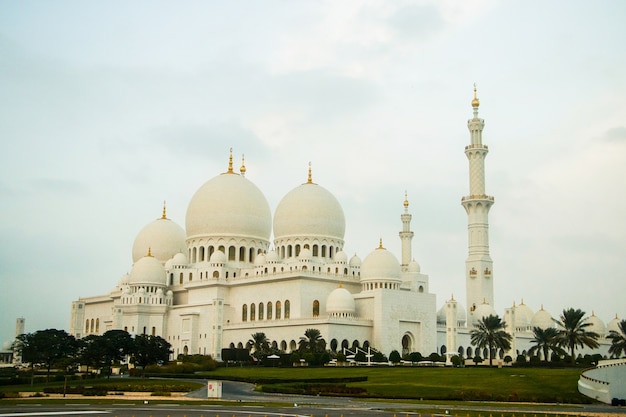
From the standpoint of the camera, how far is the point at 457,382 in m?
47.5

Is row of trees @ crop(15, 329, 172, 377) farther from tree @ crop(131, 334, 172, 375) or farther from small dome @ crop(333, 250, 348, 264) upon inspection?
small dome @ crop(333, 250, 348, 264)

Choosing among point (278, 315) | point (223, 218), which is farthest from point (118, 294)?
point (278, 315)

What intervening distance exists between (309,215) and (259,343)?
720 inches

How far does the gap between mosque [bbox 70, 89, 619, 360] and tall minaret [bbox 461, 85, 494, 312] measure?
115 mm

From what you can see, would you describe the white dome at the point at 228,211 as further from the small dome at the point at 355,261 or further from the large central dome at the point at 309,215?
the small dome at the point at 355,261

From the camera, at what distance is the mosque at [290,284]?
78.7 metres

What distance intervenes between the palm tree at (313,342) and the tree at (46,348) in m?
20.5

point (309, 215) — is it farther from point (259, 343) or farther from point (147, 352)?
point (147, 352)

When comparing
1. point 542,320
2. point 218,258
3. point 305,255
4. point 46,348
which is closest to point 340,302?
point 305,255

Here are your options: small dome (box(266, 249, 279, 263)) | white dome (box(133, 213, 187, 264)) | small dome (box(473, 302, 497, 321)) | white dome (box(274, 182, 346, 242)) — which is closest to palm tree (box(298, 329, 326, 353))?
small dome (box(266, 249, 279, 263))

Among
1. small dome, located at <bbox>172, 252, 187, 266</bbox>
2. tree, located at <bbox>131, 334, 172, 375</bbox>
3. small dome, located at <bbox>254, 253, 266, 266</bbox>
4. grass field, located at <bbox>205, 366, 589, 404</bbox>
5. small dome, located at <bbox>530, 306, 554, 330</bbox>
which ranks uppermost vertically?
small dome, located at <bbox>172, 252, 187, 266</bbox>

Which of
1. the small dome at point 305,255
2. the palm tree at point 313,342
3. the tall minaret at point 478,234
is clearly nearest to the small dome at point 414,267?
the tall minaret at point 478,234

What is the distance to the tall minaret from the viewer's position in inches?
3418

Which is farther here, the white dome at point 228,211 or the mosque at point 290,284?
the white dome at point 228,211
